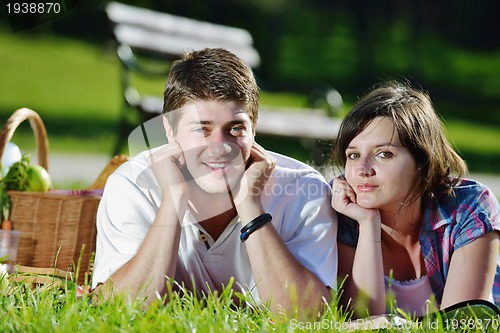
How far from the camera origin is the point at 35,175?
3.92m

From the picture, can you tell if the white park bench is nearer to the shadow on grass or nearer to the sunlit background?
the shadow on grass

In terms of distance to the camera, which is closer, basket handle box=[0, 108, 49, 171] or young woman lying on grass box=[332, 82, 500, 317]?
young woman lying on grass box=[332, 82, 500, 317]

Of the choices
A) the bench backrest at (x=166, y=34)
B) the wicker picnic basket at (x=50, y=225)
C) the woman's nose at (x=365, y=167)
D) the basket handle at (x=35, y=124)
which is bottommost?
the wicker picnic basket at (x=50, y=225)

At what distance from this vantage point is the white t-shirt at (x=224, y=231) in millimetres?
3131

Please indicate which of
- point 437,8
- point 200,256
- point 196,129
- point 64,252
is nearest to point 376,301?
point 200,256

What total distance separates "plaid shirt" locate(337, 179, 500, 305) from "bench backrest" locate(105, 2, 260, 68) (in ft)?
11.8

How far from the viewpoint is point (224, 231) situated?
10.4ft

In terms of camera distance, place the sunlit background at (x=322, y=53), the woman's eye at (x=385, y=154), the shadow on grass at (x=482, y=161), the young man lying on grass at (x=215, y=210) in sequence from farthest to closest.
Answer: the sunlit background at (x=322, y=53), the shadow on grass at (x=482, y=161), the woman's eye at (x=385, y=154), the young man lying on grass at (x=215, y=210)

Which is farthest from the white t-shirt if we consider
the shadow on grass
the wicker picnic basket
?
the shadow on grass

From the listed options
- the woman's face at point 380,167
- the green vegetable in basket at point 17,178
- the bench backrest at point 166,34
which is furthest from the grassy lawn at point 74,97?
the woman's face at point 380,167

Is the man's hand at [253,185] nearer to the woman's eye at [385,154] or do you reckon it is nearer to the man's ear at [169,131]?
the man's ear at [169,131]

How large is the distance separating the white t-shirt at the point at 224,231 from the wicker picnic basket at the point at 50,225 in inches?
22.6

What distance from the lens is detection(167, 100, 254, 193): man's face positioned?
3039 millimetres

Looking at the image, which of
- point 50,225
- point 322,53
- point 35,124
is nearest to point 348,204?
point 50,225
